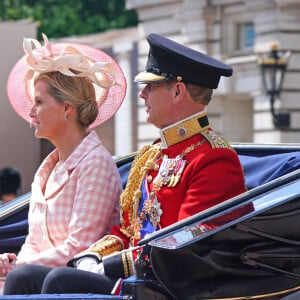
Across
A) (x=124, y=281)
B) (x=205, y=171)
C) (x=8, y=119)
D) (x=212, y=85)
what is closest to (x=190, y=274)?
(x=124, y=281)

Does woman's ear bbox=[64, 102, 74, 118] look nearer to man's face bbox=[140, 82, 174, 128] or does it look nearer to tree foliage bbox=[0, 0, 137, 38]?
man's face bbox=[140, 82, 174, 128]

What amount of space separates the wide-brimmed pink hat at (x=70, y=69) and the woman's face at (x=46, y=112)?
86 millimetres

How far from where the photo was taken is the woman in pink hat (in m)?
5.70

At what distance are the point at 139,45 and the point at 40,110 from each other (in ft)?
62.7

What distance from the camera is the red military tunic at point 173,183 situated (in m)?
5.25

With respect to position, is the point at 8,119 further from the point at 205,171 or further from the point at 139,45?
the point at 139,45

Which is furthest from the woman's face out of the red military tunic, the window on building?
the window on building

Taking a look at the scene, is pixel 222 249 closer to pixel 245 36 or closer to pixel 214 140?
pixel 214 140

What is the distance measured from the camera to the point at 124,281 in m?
4.88

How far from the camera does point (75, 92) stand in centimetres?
590

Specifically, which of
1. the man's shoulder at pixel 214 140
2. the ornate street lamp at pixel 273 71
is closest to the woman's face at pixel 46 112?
the man's shoulder at pixel 214 140

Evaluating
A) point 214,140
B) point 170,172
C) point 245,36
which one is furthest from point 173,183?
point 245,36

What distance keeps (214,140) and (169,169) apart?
204mm

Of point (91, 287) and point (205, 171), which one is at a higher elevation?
point (205, 171)
